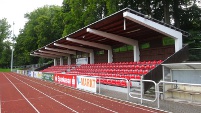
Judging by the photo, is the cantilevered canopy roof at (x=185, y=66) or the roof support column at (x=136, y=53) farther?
the roof support column at (x=136, y=53)

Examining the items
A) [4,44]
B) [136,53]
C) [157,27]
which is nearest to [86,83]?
[157,27]

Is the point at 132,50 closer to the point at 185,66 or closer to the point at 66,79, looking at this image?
the point at 66,79

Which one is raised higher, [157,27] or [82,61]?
[157,27]

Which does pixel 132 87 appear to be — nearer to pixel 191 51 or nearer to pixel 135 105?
pixel 135 105

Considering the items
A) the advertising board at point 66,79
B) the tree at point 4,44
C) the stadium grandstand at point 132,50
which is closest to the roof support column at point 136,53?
the stadium grandstand at point 132,50

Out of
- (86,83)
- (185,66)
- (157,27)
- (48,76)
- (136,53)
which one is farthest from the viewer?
(48,76)

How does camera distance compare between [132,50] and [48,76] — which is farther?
[48,76]

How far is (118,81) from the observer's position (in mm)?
14156

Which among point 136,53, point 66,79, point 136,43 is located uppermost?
point 136,43

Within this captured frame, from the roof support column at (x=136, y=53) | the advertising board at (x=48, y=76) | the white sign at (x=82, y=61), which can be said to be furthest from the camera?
the white sign at (x=82, y=61)

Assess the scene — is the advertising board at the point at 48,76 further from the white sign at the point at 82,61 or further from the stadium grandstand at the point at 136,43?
the white sign at the point at 82,61

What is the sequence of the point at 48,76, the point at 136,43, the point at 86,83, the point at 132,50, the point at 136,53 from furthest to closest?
the point at 48,76
the point at 132,50
the point at 136,43
the point at 136,53
the point at 86,83

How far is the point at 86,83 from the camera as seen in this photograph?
15.3 m

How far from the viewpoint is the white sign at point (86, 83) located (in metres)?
14.3
